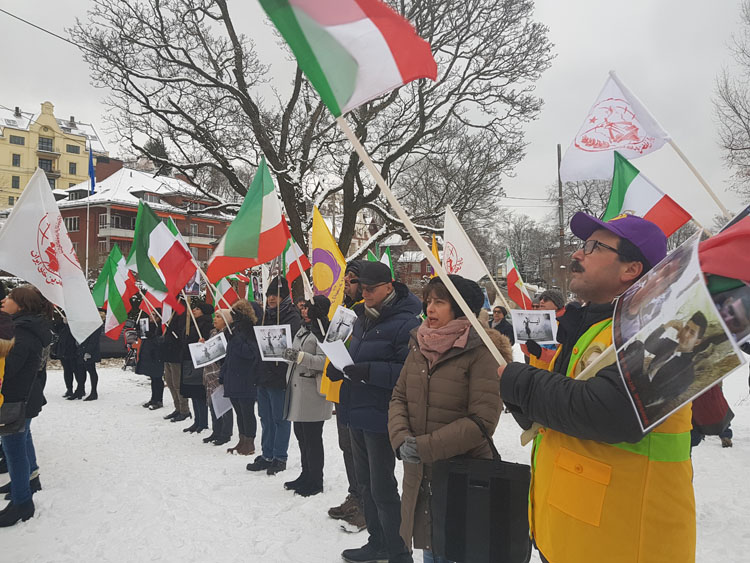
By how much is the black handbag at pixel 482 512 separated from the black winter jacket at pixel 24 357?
145 inches

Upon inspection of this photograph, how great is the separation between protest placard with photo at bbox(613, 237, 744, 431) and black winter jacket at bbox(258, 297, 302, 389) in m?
4.83

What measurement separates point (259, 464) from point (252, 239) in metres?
2.62

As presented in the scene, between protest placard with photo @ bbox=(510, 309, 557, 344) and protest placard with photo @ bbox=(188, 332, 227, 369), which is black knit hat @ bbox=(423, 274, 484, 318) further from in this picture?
protest placard with photo @ bbox=(188, 332, 227, 369)

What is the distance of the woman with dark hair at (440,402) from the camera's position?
270cm

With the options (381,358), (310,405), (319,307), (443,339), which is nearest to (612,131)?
(319,307)

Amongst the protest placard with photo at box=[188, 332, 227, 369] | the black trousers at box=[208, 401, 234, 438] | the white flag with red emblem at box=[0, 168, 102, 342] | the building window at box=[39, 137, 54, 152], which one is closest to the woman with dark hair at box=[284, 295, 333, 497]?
the protest placard with photo at box=[188, 332, 227, 369]

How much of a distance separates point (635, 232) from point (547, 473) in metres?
0.94

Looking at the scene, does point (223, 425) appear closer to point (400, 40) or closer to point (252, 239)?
point (252, 239)

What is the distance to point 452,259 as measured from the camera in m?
7.41

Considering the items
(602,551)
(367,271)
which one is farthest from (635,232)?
(367,271)

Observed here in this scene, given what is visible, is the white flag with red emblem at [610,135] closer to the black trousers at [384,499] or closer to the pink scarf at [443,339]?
the pink scarf at [443,339]

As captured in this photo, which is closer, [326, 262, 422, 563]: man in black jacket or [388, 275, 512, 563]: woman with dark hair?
[388, 275, 512, 563]: woman with dark hair

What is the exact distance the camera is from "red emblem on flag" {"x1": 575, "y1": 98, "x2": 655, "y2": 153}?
5312mm

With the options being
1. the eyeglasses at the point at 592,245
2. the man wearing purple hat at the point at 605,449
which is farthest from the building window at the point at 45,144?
the man wearing purple hat at the point at 605,449
